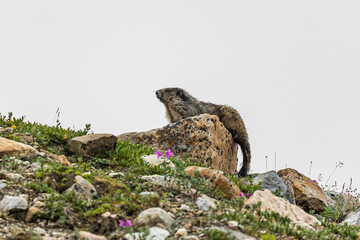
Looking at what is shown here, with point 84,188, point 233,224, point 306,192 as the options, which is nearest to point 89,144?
point 84,188

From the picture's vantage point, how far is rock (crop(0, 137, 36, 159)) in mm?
6478

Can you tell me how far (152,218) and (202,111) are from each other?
27.7ft

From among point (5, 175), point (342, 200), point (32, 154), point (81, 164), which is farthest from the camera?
point (342, 200)

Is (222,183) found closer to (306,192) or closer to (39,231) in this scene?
(39,231)

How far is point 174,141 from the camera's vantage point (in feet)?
35.7

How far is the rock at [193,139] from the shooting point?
10.6 metres

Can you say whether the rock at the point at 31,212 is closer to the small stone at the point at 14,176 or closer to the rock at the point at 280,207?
the small stone at the point at 14,176

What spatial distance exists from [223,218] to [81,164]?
3.39 m

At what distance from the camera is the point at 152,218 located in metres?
4.55

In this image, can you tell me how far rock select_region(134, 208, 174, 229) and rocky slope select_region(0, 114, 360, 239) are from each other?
1cm

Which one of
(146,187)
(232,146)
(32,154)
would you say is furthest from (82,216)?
(232,146)

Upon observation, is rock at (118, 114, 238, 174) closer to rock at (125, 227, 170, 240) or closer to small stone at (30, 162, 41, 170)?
small stone at (30, 162, 41, 170)

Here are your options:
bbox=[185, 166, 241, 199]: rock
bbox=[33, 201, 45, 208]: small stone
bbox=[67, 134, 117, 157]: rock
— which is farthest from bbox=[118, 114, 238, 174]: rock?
bbox=[33, 201, 45, 208]: small stone

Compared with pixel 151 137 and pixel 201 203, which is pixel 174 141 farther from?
pixel 201 203
